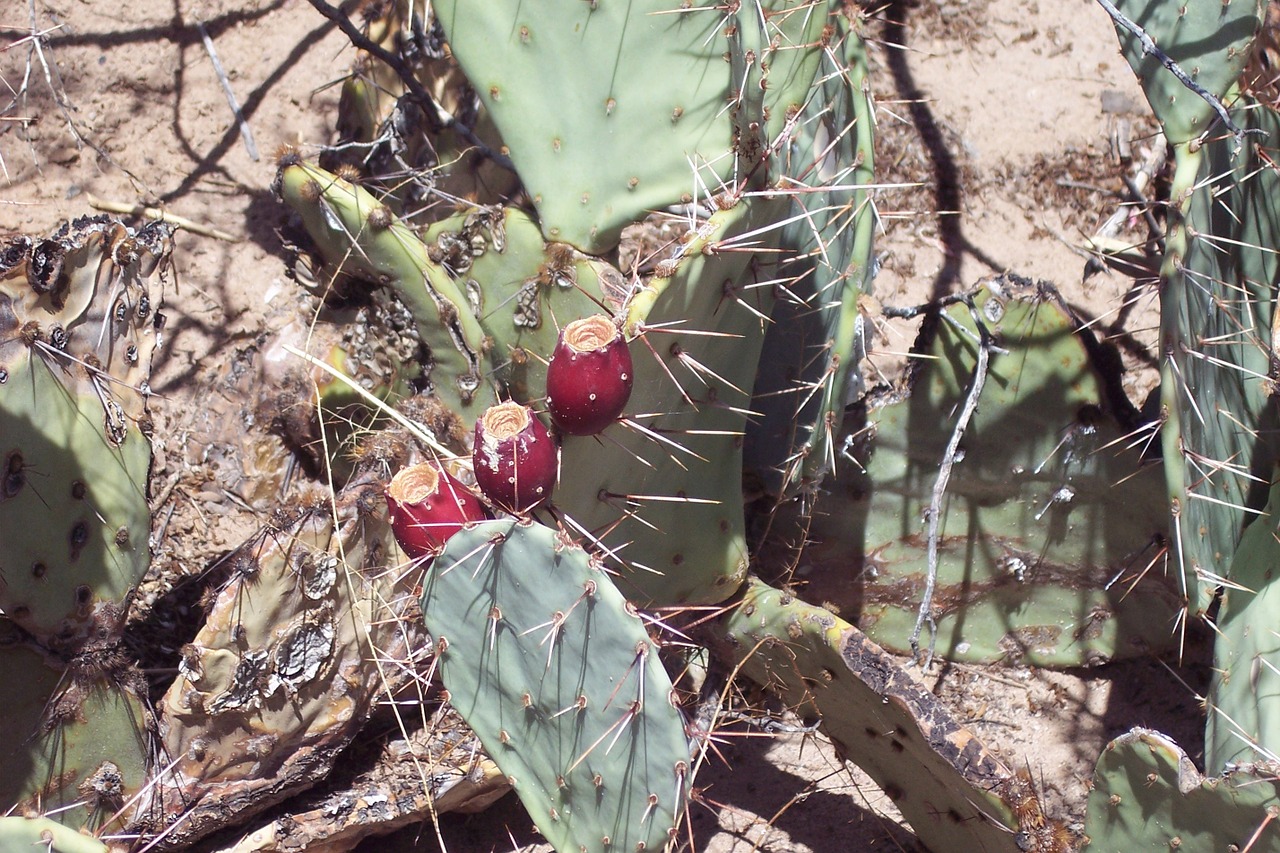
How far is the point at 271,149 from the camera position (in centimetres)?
308

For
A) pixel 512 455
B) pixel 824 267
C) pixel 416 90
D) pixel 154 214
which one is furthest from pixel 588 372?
pixel 154 214

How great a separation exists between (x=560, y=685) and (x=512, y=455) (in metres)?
0.35

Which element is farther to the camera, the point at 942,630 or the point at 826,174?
the point at 942,630

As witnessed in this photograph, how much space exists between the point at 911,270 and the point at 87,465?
2.08 meters

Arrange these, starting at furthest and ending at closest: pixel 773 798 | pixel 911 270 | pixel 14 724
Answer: pixel 911 270, pixel 773 798, pixel 14 724

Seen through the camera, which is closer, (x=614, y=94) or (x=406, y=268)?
(x=614, y=94)

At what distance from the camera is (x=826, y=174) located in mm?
2016

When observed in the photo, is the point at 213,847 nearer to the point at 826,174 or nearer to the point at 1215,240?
the point at 826,174

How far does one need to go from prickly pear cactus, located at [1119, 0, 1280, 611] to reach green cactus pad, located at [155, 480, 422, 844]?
1.32 m

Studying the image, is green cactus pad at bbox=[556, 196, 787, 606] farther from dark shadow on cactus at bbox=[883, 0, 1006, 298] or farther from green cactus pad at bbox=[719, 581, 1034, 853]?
dark shadow on cactus at bbox=[883, 0, 1006, 298]

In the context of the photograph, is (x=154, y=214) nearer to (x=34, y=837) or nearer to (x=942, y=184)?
(x=34, y=837)

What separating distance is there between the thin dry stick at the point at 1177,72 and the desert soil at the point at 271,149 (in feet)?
3.26

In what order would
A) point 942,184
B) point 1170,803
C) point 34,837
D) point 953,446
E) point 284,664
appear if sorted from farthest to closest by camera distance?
point 942,184, point 953,446, point 284,664, point 1170,803, point 34,837

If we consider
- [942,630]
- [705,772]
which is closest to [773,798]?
[705,772]
